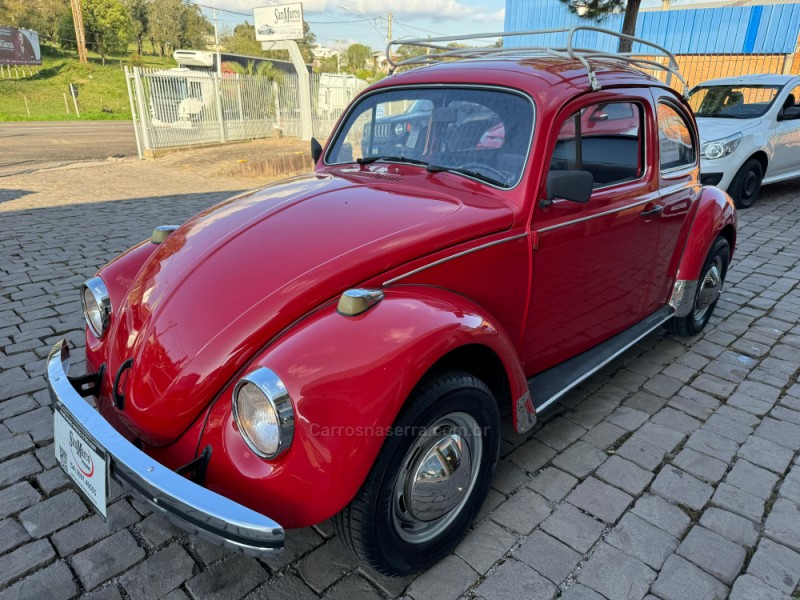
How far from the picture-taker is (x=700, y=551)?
2258 millimetres

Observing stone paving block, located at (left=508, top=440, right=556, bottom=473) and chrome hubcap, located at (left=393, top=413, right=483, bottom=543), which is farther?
stone paving block, located at (left=508, top=440, right=556, bottom=473)

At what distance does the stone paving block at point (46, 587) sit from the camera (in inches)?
78.5

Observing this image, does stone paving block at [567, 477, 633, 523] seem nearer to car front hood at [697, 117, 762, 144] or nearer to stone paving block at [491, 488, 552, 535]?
stone paving block at [491, 488, 552, 535]

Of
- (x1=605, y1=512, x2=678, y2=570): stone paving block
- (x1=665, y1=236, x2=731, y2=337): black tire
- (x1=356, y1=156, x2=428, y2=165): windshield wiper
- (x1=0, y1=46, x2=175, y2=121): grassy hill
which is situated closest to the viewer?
(x1=605, y1=512, x2=678, y2=570): stone paving block

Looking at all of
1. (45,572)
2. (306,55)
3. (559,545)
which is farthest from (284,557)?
(306,55)

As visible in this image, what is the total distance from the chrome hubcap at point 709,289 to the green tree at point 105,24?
58.2 meters

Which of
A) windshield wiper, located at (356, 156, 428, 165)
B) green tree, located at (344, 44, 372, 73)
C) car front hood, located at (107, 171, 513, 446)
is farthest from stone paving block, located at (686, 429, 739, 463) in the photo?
green tree, located at (344, 44, 372, 73)

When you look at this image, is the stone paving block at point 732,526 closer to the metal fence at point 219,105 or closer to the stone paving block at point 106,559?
the stone paving block at point 106,559

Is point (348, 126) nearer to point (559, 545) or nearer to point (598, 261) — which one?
point (598, 261)

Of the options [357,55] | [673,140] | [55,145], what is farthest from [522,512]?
[357,55]

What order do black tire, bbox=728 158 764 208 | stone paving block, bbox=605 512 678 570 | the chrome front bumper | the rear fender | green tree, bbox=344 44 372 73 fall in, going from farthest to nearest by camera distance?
green tree, bbox=344 44 372 73
black tire, bbox=728 158 764 208
the rear fender
stone paving block, bbox=605 512 678 570
the chrome front bumper

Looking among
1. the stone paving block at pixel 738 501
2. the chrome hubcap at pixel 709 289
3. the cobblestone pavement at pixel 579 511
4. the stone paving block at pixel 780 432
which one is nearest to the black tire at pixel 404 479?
the cobblestone pavement at pixel 579 511

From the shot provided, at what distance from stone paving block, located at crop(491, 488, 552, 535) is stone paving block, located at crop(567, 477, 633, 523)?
6.2 inches

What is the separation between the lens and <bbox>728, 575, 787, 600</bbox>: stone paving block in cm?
205
